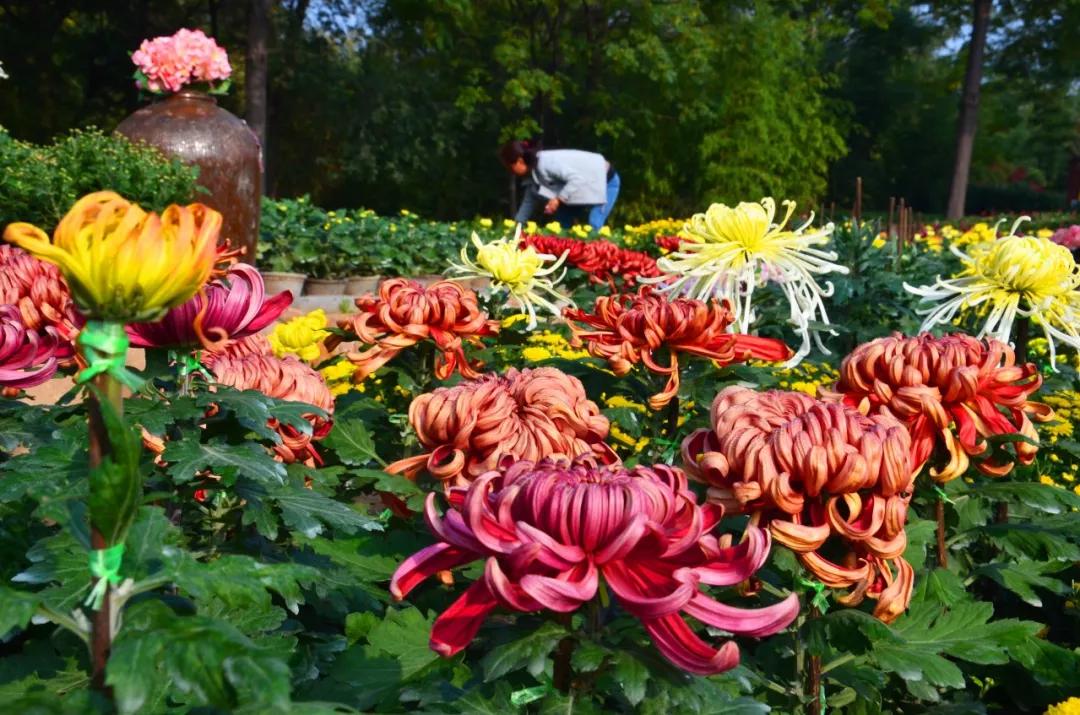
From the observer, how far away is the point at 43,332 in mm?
2123

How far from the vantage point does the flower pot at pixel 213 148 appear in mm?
8664

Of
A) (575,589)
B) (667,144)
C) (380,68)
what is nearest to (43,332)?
(575,589)

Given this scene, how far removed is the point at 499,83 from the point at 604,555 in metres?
25.0

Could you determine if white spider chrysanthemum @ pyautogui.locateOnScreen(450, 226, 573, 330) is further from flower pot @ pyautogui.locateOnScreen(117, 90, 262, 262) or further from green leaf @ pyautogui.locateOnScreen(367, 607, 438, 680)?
flower pot @ pyautogui.locateOnScreen(117, 90, 262, 262)

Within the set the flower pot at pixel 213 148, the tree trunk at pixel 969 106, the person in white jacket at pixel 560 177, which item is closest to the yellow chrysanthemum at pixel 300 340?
the flower pot at pixel 213 148

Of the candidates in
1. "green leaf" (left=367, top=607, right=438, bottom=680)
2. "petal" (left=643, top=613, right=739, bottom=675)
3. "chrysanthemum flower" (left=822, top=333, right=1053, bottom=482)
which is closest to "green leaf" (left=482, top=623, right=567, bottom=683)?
"petal" (left=643, top=613, right=739, bottom=675)

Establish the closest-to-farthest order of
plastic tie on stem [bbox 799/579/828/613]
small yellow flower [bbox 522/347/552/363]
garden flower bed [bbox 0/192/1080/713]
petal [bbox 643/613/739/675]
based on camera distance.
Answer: garden flower bed [bbox 0/192/1080/713]
petal [bbox 643/613/739/675]
plastic tie on stem [bbox 799/579/828/613]
small yellow flower [bbox 522/347/552/363]

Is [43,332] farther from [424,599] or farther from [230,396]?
[424,599]

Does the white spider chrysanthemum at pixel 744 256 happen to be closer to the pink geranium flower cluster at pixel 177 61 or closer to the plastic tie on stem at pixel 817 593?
the plastic tie on stem at pixel 817 593

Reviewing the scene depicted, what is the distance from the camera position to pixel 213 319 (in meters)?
1.75

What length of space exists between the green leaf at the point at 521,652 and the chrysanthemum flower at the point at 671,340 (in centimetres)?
118

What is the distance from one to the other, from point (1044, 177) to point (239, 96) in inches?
1422

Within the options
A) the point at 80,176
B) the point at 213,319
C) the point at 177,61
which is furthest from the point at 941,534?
the point at 177,61

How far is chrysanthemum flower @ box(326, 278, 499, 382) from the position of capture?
2543 mm
